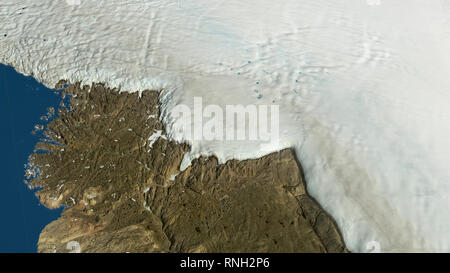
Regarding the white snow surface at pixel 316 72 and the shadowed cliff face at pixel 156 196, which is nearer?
the shadowed cliff face at pixel 156 196

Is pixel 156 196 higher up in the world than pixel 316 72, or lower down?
lower down

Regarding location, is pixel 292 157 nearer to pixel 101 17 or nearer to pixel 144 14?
pixel 144 14

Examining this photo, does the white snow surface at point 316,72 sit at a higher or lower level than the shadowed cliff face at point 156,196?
higher

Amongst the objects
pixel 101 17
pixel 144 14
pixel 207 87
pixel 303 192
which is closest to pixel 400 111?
pixel 303 192

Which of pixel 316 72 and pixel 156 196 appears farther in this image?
pixel 316 72
